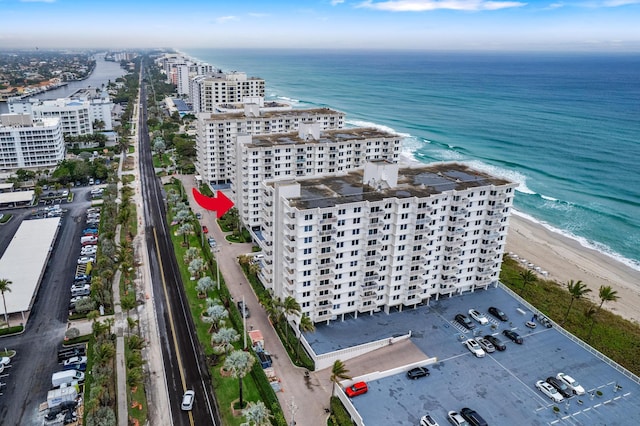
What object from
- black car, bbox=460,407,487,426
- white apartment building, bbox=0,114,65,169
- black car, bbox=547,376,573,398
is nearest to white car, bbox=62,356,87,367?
black car, bbox=460,407,487,426

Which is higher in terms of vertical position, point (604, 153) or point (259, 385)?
point (604, 153)

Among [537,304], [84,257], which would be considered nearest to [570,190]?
[537,304]

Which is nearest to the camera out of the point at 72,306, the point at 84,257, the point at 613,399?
the point at 613,399

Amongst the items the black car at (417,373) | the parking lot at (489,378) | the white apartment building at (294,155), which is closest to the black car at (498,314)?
the parking lot at (489,378)

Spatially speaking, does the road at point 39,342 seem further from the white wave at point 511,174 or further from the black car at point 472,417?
the white wave at point 511,174

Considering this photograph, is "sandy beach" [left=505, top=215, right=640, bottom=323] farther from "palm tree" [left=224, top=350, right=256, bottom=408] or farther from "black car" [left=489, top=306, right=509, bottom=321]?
"palm tree" [left=224, top=350, right=256, bottom=408]

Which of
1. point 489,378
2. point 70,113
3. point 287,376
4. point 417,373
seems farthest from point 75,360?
point 70,113

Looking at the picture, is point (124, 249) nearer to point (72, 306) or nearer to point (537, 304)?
point (72, 306)
